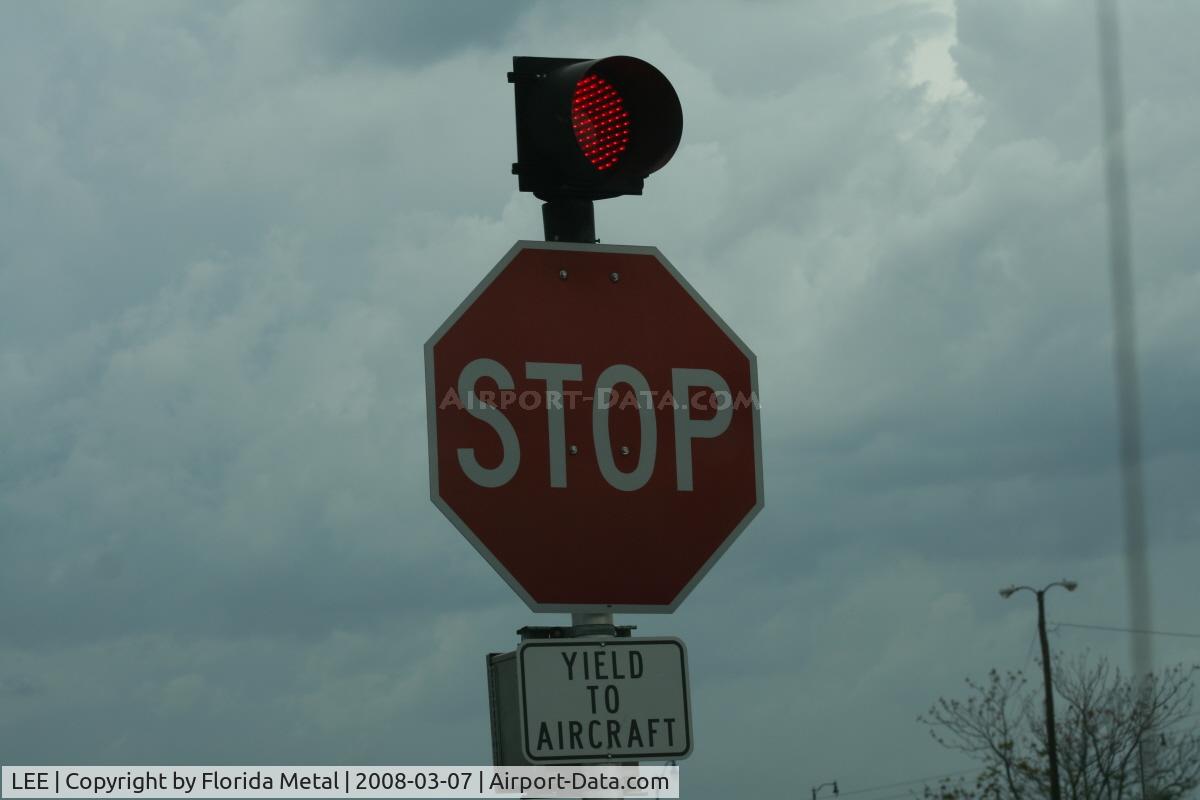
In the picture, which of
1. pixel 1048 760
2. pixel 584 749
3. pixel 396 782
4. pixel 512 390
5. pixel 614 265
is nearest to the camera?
pixel 584 749

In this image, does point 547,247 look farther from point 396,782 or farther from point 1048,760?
point 1048,760

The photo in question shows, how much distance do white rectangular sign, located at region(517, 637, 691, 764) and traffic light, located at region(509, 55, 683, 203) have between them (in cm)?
130

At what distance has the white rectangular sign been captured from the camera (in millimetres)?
4344

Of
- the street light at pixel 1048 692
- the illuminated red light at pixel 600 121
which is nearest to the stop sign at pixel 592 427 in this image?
the illuminated red light at pixel 600 121

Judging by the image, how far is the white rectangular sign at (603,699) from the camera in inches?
171

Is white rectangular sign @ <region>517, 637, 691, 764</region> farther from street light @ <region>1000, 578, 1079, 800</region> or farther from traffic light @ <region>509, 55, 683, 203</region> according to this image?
street light @ <region>1000, 578, 1079, 800</region>

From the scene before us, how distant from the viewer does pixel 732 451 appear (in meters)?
4.81

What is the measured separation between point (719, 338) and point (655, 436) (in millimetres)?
407

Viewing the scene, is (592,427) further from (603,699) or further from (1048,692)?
(1048,692)

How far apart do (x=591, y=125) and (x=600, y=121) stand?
0.10 ft

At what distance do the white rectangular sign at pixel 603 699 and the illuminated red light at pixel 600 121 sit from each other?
1.37 metres

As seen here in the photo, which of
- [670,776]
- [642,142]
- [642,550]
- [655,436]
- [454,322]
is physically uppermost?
[642,142]

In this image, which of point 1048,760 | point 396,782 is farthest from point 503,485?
point 1048,760

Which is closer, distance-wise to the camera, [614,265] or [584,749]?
[584,749]
